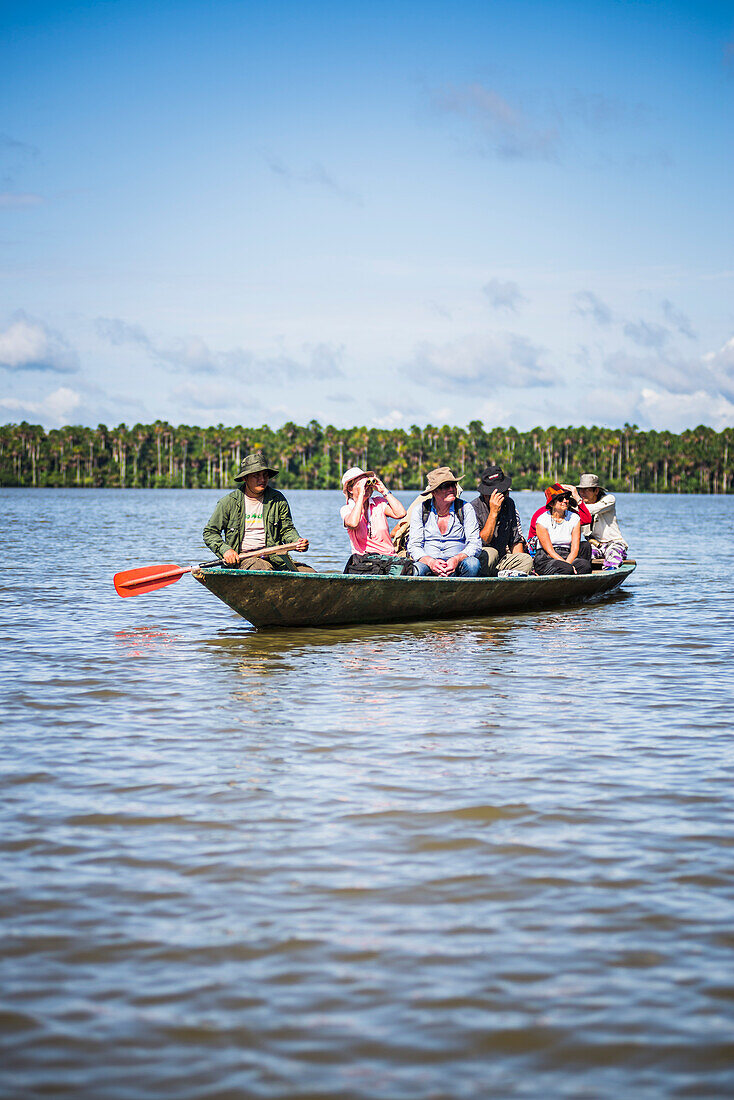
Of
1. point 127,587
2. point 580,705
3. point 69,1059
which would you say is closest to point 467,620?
point 127,587

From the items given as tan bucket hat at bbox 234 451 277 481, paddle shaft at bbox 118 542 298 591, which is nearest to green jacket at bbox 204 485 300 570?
paddle shaft at bbox 118 542 298 591

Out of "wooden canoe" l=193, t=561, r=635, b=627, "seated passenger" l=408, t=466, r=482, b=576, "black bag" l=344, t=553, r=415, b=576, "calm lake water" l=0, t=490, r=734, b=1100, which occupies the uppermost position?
"seated passenger" l=408, t=466, r=482, b=576

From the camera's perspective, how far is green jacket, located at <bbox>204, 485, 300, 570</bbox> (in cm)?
1093

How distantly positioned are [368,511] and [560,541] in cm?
361

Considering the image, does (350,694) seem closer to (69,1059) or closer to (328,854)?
(328,854)

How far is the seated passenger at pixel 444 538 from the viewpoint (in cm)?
1177

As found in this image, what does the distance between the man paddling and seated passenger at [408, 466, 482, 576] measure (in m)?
1.53

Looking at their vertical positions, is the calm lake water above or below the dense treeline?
below

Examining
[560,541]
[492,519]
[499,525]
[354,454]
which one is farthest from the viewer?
[354,454]

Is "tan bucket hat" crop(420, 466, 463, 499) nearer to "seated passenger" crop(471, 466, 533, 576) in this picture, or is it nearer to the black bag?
the black bag

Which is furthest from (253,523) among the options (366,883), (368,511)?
(366,883)

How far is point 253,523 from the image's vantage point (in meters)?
11.1

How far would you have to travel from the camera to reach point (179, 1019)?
331 centimetres

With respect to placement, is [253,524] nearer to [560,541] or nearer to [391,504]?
[391,504]
